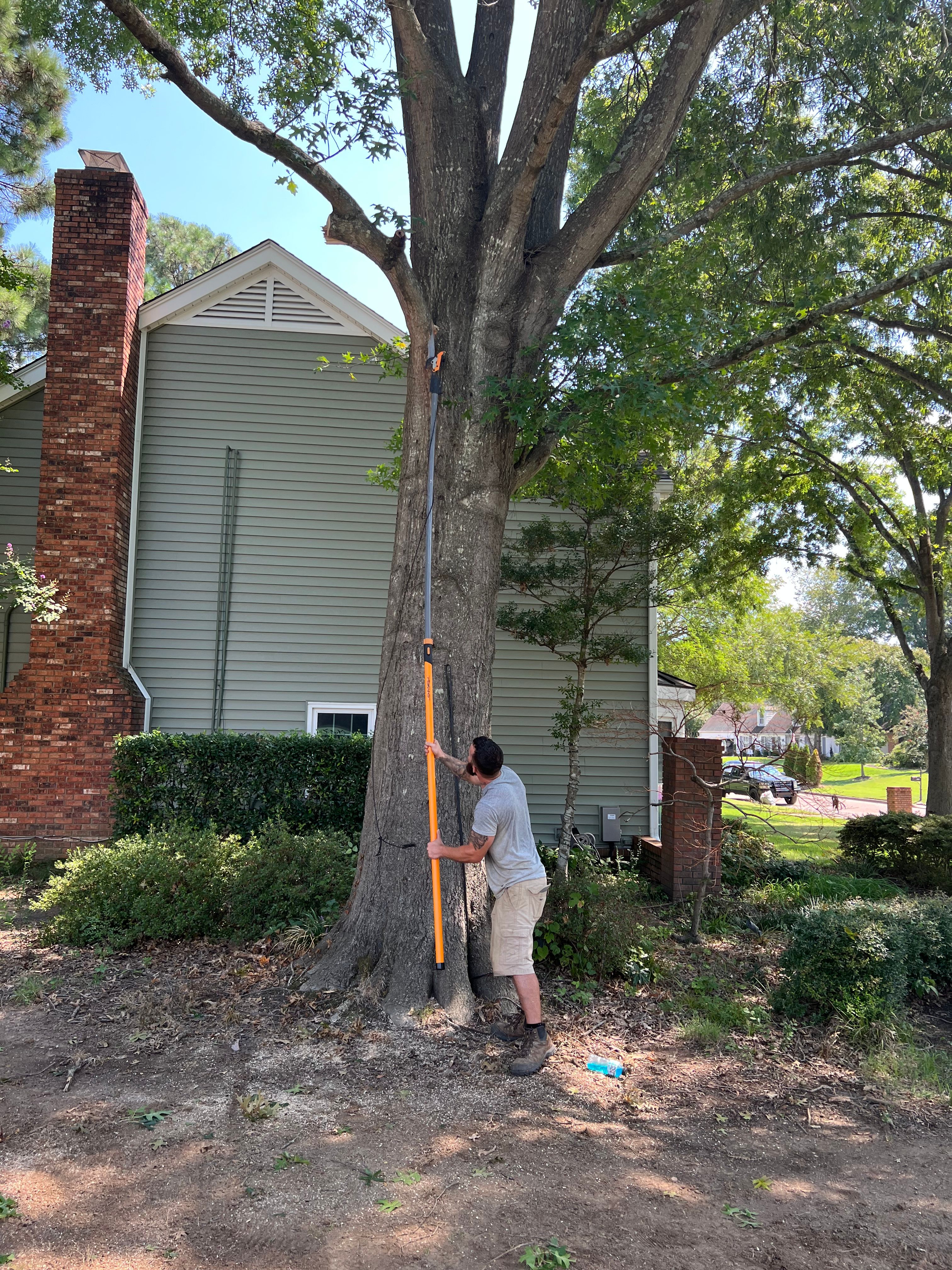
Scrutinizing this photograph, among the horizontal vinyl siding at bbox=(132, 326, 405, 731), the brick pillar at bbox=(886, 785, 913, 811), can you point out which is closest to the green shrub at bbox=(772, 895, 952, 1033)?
the horizontal vinyl siding at bbox=(132, 326, 405, 731)

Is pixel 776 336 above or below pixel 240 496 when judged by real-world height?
above

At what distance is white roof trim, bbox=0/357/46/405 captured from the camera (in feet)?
34.3

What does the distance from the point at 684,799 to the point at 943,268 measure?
21.9 feet

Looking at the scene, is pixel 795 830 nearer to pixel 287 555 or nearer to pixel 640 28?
pixel 287 555

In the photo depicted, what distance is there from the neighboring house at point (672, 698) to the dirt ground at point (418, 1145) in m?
8.99

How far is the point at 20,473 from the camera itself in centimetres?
1077

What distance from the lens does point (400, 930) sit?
216 inches

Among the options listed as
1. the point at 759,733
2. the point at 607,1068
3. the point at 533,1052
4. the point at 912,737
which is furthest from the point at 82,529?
the point at 912,737

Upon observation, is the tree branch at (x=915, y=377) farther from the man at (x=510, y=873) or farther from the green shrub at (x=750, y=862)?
the man at (x=510, y=873)

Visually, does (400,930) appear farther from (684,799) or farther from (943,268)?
(943,268)

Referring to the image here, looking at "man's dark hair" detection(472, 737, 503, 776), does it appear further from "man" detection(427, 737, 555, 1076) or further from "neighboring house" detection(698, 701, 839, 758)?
"neighboring house" detection(698, 701, 839, 758)

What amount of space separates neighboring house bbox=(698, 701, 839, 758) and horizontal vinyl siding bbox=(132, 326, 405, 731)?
15.0 feet

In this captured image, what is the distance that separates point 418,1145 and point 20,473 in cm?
984

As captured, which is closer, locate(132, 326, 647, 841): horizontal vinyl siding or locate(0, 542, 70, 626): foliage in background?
locate(0, 542, 70, 626): foliage in background
